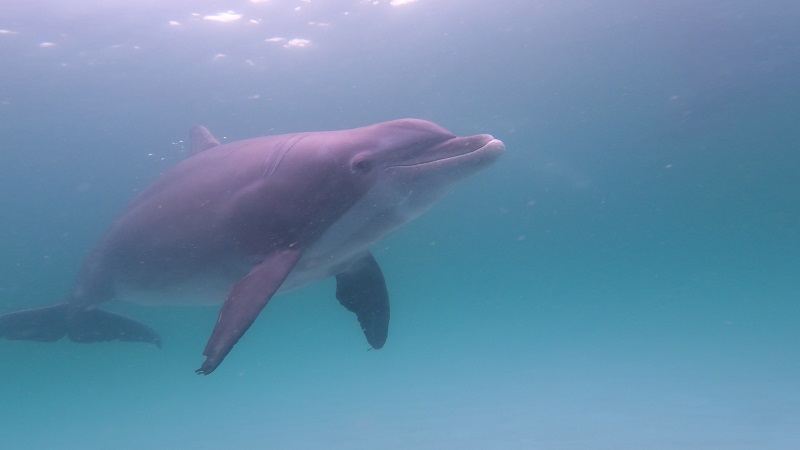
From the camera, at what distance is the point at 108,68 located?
84.7 ft

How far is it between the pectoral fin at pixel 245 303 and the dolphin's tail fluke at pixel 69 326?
5.24 m

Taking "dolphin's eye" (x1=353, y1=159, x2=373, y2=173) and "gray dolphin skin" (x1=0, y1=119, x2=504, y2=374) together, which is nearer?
"gray dolphin skin" (x1=0, y1=119, x2=504, y2=374)

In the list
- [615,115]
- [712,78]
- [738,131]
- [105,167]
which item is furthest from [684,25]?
[105,167]

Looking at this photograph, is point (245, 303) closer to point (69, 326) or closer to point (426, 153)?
point (426, 153)

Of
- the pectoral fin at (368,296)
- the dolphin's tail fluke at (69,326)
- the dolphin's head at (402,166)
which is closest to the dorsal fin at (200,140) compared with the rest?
the pectoral fin at (368,296)

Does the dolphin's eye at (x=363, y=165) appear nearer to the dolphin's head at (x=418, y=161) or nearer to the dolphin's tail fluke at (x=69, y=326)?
the dolphin's head at (x=418, y=161)

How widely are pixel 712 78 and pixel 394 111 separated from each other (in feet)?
58.0

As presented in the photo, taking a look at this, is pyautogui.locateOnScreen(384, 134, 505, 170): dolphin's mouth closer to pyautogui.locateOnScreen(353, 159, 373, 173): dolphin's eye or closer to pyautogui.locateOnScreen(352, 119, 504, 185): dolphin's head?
pyautogui.locateOnScreen(352, 119, 504, 185): dolphin's head

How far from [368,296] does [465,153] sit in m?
2.65

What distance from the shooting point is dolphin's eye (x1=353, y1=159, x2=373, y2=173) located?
16.0 ft

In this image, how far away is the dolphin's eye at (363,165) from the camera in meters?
4.87

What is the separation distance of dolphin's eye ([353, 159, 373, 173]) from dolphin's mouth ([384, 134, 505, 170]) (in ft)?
0.54

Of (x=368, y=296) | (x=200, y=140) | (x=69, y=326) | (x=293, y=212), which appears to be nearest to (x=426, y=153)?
(x=293, y=212)

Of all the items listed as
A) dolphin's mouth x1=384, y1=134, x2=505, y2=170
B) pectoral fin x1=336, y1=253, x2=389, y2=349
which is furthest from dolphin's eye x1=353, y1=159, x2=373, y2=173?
pectoral fin x1=336, y1=253, x2=389, y2=349
